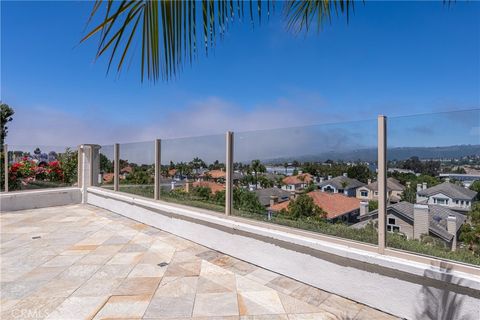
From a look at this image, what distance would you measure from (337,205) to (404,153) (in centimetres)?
104

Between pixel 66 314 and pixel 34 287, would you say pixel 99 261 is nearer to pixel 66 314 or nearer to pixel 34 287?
pixel 34 287

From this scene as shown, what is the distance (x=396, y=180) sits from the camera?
3152mm

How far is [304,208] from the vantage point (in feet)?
13.1

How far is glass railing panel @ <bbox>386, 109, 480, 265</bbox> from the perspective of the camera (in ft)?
8.97

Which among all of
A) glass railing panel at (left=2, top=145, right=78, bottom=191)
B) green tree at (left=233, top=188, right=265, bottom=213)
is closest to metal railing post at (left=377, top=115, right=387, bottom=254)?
green tree at (left=233, top=188, right=265, bottom=213)

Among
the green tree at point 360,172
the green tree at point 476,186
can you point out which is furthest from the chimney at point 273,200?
the green tree at point 476,186

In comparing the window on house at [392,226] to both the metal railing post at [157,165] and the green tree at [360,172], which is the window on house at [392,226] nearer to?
the green tree at [360,172]

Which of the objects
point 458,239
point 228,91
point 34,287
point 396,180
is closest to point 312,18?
point 396,180

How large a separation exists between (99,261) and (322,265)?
3.41 meters

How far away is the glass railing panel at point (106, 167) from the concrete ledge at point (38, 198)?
47.9 inches

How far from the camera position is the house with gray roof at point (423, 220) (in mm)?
2852

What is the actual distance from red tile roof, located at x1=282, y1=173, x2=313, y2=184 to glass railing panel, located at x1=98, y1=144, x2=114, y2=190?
5998 mm

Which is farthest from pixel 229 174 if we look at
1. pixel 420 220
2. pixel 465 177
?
pixel 465 177

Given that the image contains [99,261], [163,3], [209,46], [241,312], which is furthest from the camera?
[99,261]
